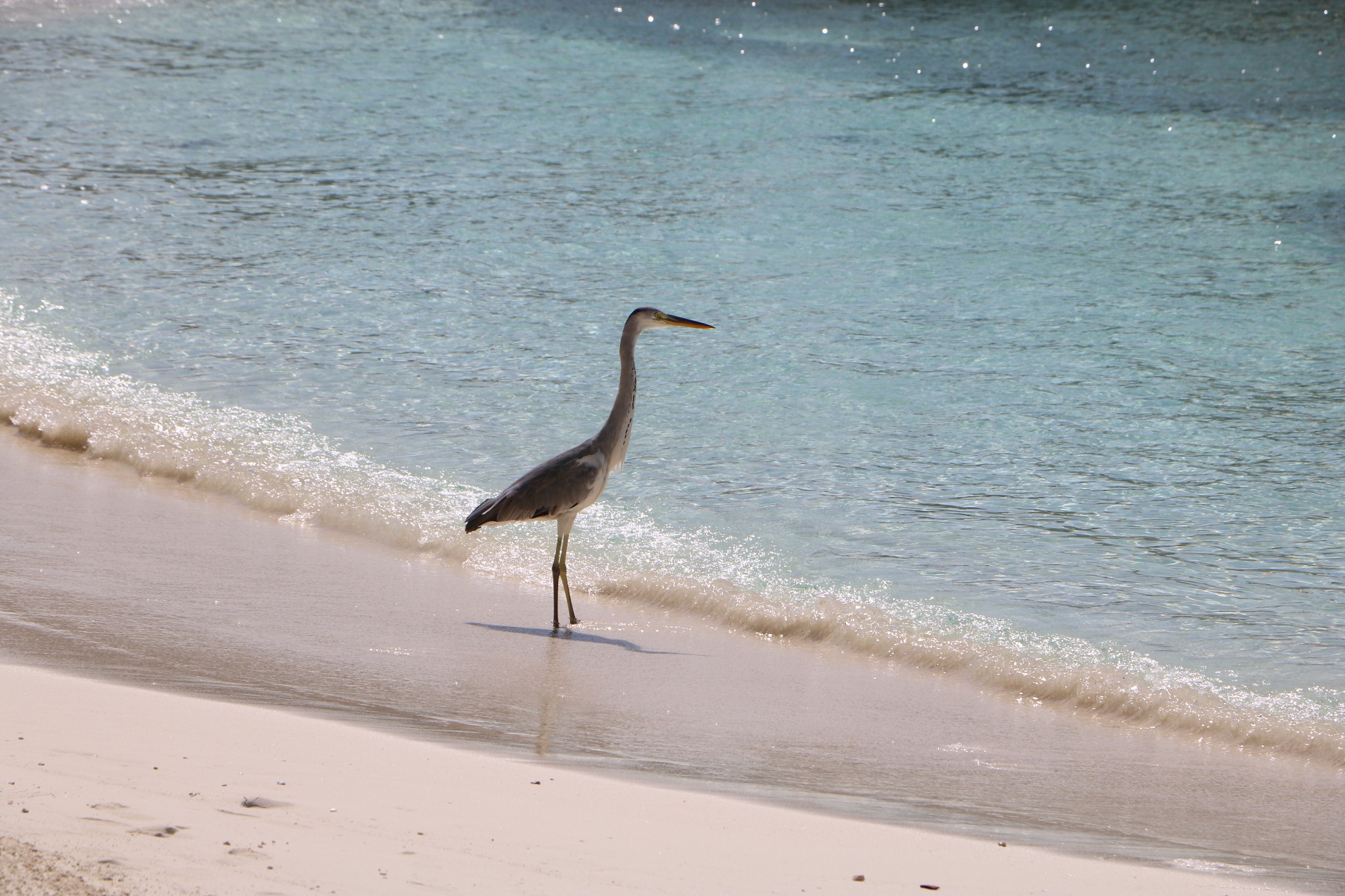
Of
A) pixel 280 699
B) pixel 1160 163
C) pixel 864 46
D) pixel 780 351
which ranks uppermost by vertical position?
pixel 864 46

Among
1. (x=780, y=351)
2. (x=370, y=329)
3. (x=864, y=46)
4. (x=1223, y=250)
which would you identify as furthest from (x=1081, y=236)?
(x=864, y=46)

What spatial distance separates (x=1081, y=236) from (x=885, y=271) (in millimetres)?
2277

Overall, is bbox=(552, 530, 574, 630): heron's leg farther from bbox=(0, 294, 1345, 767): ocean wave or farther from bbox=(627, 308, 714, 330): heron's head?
bbox=(627, 308, 714, 330): heron's head

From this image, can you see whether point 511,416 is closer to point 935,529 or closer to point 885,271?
point 935,529

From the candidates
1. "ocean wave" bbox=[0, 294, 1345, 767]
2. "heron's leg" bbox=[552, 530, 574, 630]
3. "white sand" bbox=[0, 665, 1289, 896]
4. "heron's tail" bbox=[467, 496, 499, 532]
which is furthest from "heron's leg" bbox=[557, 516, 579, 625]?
"white sand" bbox=[0, 665, 1289, 896]

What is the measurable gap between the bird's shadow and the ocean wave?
552mm

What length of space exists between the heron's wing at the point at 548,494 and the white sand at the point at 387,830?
1974 millimetres

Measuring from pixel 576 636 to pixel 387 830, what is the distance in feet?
8.58

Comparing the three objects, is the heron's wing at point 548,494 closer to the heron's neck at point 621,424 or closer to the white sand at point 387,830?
the heron's neck at point 621,424

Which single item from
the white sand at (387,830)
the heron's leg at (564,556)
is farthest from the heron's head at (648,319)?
the white sand at (387,830)

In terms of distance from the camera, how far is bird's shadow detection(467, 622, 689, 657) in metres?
6.05

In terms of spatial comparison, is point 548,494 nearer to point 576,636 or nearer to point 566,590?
A: point 566,590

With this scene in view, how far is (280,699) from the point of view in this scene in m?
Answer: 4.98

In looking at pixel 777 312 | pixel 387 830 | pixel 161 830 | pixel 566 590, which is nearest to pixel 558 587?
pixel 566 590
